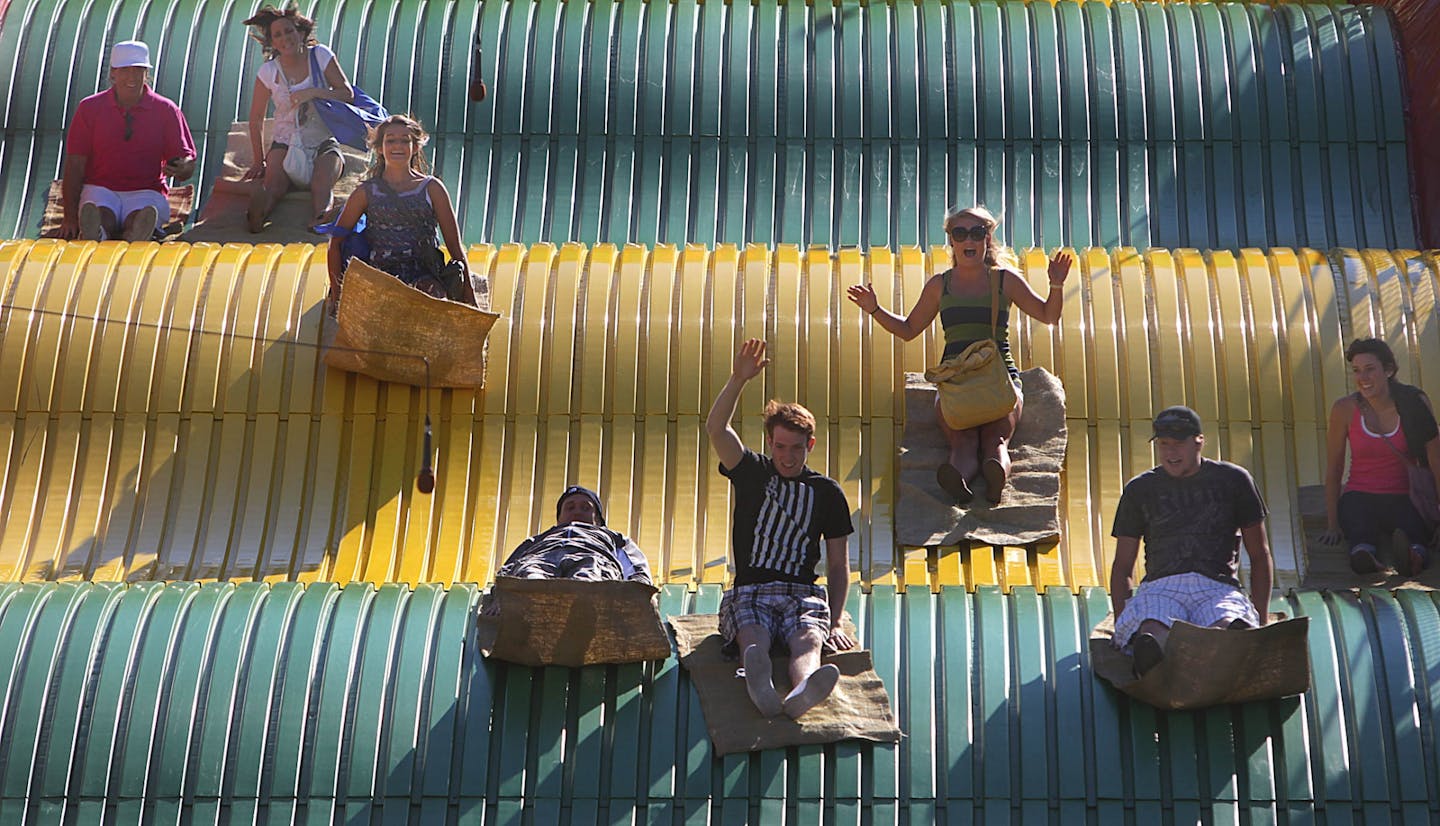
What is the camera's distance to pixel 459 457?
12.1m

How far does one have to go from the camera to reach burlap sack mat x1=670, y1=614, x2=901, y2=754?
9.38 m

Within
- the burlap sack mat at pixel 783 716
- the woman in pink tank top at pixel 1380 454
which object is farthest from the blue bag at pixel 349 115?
the woman in pink tank top at pixel 1380 454

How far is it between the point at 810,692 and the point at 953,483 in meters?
2.46

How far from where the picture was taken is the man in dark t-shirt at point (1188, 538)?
923 cm

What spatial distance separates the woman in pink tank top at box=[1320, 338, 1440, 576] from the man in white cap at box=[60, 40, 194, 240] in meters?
7.68

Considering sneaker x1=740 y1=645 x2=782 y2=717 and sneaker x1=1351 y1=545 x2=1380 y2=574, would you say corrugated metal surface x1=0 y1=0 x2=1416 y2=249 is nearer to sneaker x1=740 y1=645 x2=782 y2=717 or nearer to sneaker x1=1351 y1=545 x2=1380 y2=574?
sneaker x1=1351 y1=545 x2=1380 y2=574

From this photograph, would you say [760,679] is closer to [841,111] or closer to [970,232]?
[970,232]

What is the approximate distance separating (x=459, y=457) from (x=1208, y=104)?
21.6 ft

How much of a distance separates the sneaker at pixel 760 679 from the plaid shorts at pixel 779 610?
215 millimetres

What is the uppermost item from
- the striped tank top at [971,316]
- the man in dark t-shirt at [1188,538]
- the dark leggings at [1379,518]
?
the striped tank top at [971,316]

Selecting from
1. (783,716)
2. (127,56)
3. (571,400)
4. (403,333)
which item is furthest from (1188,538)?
(127,56)

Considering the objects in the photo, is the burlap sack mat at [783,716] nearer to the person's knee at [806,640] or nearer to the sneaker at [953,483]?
the person's knee at [806,640]

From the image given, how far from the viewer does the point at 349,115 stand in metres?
14.2

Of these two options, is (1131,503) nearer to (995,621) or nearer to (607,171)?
(995,621)
